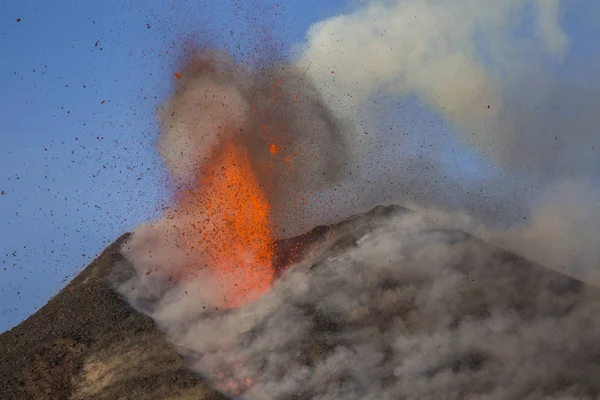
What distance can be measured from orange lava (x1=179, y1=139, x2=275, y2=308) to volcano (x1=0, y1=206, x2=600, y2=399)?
1.44 m

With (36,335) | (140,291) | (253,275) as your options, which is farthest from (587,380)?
(36,335)

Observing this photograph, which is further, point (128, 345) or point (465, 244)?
point (465, 244)

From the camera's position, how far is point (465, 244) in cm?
3231

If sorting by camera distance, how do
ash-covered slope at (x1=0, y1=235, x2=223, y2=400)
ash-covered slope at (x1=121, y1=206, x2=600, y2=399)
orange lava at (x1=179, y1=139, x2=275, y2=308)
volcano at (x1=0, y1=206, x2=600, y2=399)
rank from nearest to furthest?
ash-covered slope at (x1=121, y1=206, x2=600, y2=399) < volcano at (x1=0, y1=206, x2=600, y2=399) < ash-covered slope at (x1=0, y1=235, x2=223, y2=400) < orange lava at (x1=179, y1=139, x2=275, y2=308)

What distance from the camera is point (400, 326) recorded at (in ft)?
91.7

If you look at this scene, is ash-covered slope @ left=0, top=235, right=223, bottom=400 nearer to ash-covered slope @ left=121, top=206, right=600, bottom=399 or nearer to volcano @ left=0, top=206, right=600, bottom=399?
volcano @ left=0, top=206, right=600, bottom=399

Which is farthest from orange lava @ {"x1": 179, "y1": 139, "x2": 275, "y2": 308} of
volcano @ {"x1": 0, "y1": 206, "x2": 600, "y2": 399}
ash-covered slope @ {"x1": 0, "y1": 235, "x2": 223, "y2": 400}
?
ash-covered slope @ {"x1": 0, "y1": 235, "x2": 223, "y2": 400}

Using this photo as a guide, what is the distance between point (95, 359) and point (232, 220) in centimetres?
890

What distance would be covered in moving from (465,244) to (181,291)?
39.8 ft

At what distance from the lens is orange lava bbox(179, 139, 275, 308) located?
32.8 meters

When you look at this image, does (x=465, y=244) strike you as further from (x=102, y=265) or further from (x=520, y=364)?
(x=102, y=265)

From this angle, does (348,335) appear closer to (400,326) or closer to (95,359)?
Result: (400,326)

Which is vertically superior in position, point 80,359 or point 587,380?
point 80,359

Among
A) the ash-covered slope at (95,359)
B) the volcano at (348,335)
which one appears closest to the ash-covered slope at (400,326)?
the volcano at (348,335)
